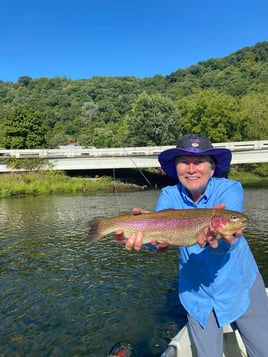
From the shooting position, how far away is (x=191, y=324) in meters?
3.83

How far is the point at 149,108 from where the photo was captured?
6297cm

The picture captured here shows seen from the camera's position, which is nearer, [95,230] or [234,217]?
[234,217]

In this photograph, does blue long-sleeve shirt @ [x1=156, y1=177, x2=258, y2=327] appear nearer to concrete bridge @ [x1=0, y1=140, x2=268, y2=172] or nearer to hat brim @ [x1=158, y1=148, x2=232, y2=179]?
hat brim @ [x1=158, y1=148, x2=232, y2=179]

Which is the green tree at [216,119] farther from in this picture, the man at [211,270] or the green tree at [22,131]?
the man at [211,270]

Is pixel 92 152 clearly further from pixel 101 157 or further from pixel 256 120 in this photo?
pixel 256 120

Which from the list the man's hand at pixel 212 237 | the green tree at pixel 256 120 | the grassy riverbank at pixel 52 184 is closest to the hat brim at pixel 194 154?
the man's hand at pixel 212 237

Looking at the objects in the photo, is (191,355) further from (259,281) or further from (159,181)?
(159,181)

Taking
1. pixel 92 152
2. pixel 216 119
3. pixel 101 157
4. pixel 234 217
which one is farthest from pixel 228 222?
pixel 216 119

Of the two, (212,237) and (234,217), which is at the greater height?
(234,217)

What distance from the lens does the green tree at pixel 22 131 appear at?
197 feet

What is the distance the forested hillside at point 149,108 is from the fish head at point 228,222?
58.7m

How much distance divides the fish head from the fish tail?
1446 mm

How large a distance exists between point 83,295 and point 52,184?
36282mm

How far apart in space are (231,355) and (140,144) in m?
58.1
